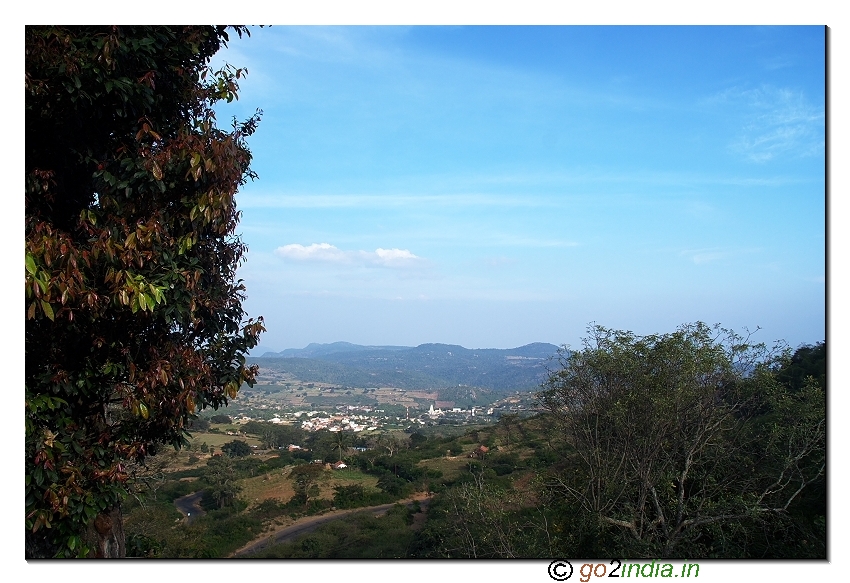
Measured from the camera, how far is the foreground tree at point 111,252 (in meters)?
2.74

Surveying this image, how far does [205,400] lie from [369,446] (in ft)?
68.2

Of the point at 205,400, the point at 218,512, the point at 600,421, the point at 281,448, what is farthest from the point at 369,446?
the point at 205,400

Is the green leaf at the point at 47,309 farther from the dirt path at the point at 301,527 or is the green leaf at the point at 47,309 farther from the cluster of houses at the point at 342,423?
the cluster of houses at the point at 342,423

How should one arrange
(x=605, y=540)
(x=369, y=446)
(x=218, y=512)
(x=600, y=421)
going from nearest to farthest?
(x=605, y=540) → (x=600, y=421) → (x=218, y=512) → (x=369, y=446)

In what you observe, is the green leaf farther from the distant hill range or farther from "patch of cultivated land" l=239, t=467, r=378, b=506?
"patch of cultivated land" l=239, t=467, r=378, b=506

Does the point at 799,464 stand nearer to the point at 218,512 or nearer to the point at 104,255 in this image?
the point at 104,255

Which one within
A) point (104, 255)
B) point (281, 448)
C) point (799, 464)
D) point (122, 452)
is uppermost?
point (104, 255)

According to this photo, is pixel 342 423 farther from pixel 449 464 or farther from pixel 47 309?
pixel 47 309

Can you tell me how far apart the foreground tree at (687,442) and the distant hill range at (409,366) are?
3356 millimetres

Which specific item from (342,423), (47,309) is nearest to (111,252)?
(47,309)

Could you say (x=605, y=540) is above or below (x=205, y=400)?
below

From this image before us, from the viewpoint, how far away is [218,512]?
13.7 m

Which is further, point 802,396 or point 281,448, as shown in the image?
point 281,448

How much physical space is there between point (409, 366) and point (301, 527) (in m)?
11.2
